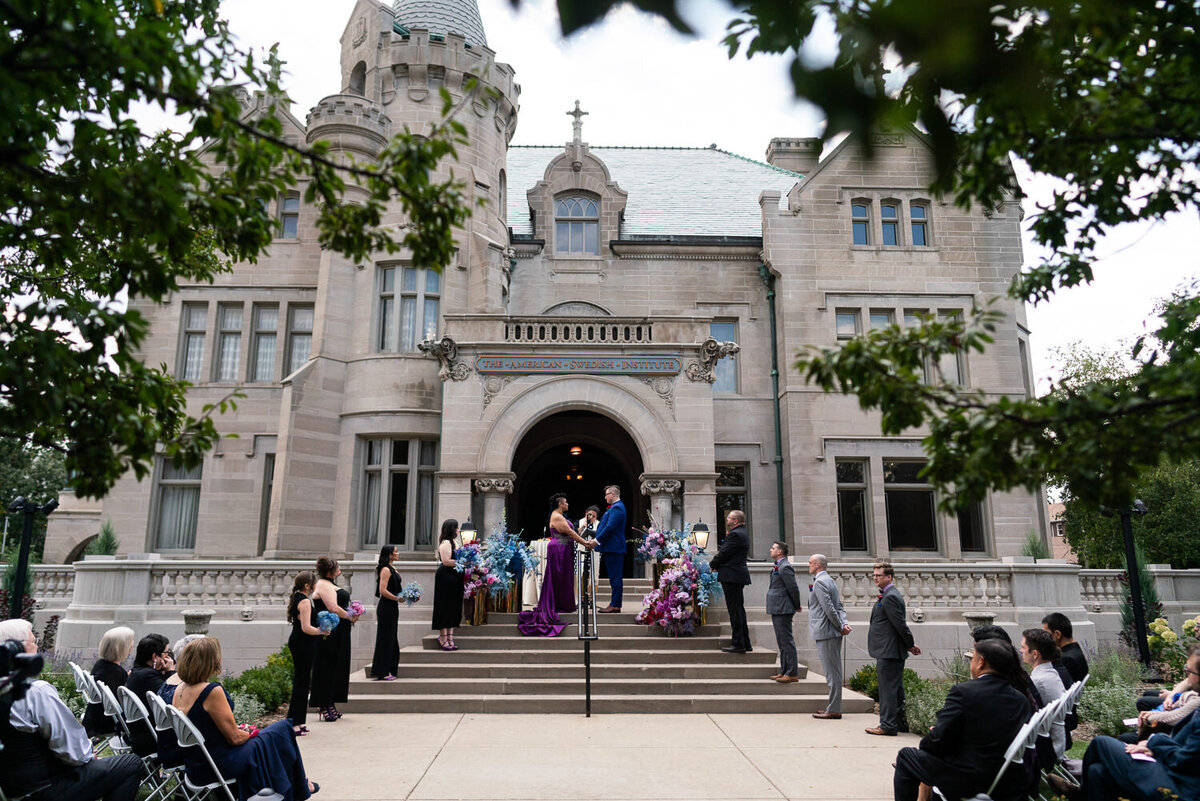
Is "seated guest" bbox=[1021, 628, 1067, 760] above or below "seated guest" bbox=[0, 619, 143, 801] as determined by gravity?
above

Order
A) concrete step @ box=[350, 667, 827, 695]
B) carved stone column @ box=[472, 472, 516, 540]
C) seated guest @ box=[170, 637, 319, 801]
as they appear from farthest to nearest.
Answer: carved stone column @ box=[472, 472, 516, 540], concrete step @ box=[350, 667, 827, 695], seated guest @ box=[170, 637, 319, 801]

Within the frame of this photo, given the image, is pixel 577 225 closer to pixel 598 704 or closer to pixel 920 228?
pixel 920 228

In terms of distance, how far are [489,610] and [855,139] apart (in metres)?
12.5

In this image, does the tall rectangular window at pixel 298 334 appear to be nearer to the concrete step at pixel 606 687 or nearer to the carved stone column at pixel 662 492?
the carved stone column at pixel 662 492

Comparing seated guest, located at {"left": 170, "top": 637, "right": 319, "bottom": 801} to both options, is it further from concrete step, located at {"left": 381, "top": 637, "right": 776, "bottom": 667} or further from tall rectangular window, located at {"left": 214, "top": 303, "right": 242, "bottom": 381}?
tall rectangular window, located at {"left": 214, "top": 303, "right": 242, "bottom": 381}

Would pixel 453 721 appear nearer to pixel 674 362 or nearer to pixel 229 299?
pixel 674 362

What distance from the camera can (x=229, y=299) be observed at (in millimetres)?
19328

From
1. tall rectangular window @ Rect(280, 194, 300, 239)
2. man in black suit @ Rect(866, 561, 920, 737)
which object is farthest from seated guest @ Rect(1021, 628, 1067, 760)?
tall rectangular window @ Rect(280, 194, 300, 239)

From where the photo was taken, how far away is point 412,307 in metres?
18.5

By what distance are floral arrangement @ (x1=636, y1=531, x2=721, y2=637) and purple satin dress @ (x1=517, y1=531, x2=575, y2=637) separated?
4.03 ft

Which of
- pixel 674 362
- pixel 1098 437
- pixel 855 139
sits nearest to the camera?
pixel 855 139

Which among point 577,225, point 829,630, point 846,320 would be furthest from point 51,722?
point 846,320

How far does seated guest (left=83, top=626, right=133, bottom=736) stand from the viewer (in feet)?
21.7

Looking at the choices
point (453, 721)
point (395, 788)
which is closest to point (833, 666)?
point (453, 721)
